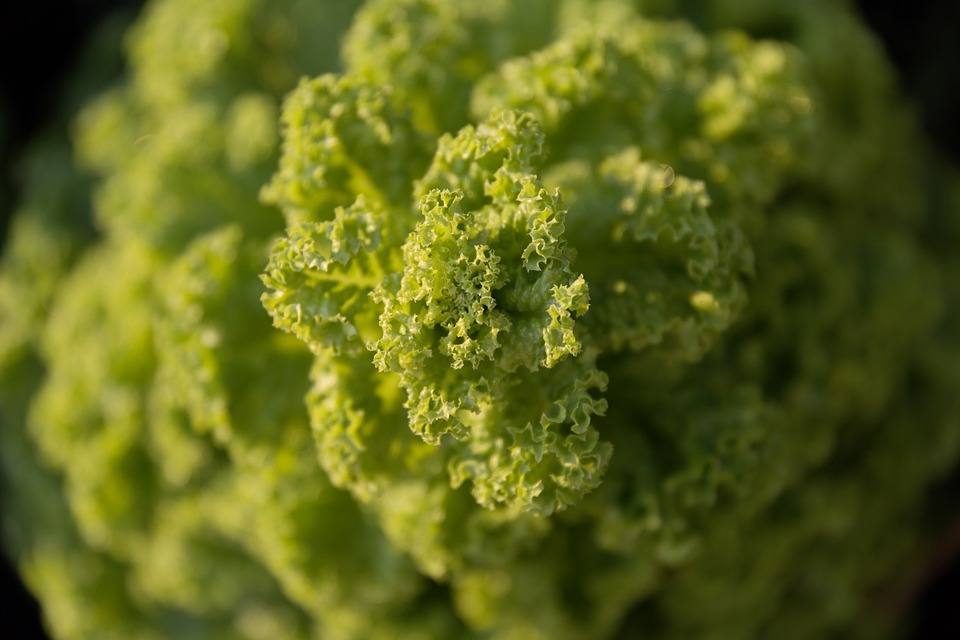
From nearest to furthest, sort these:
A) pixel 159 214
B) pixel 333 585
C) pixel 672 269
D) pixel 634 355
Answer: pixel 672 269 < pixel 634 355 < pixel 333 585 < pixel 159 214

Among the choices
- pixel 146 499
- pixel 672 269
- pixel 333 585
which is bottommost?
pixel 146 499

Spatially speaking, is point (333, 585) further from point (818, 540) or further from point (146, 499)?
point (818, 540)

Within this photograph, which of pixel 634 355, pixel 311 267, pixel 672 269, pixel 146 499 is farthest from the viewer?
pixel 146 499

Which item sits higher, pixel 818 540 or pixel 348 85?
pixel 348 85

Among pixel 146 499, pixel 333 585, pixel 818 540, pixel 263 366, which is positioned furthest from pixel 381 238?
pixel 818 540

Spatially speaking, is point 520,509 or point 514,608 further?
point 514,608

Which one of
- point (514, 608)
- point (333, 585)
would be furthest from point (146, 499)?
point (514, 608)
